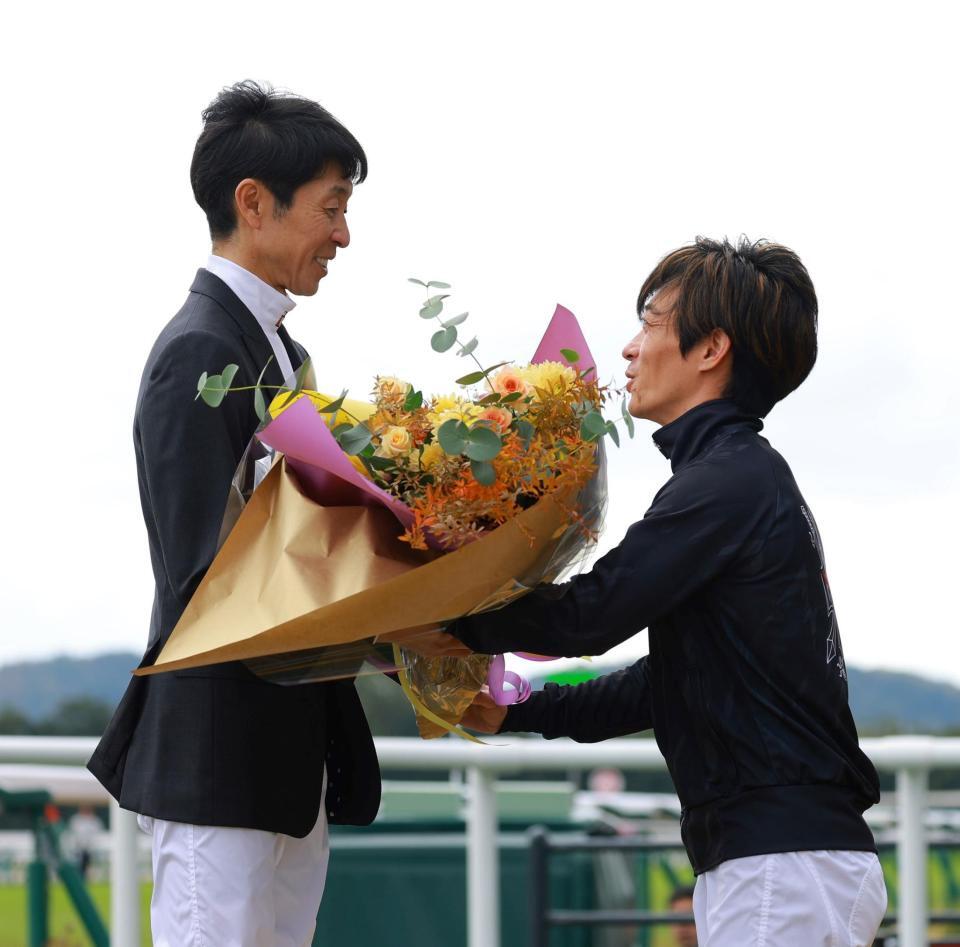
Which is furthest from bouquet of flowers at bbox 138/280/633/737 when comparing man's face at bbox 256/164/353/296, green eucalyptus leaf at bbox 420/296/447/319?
man's face at bbox 256/164/353/296

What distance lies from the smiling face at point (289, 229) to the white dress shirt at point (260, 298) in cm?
4

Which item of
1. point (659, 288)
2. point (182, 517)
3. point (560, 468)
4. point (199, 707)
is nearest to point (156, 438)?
point (182, 517)

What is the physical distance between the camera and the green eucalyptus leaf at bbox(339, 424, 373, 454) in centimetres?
195

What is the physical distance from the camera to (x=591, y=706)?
7.69ft

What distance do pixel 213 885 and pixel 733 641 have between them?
81 cm

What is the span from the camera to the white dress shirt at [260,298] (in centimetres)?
235

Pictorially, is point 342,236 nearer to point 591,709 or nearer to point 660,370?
point 660,370

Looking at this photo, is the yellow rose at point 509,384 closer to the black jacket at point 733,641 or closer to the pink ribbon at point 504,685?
the black jacket at point 733,641

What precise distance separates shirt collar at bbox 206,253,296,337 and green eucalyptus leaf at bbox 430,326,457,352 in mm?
433

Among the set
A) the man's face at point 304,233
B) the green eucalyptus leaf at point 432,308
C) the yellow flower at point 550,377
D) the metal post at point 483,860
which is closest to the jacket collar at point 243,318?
the man's face at point 304,233

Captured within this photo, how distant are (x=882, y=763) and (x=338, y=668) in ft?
6.27

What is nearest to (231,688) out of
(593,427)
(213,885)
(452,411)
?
(213,885)

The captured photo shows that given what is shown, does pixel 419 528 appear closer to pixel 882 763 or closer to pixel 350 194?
pixel 350 194

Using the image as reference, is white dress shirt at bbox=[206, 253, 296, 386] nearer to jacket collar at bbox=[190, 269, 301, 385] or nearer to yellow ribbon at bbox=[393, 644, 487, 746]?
jacket collar at bbox=[190, 269, 301, 385]
